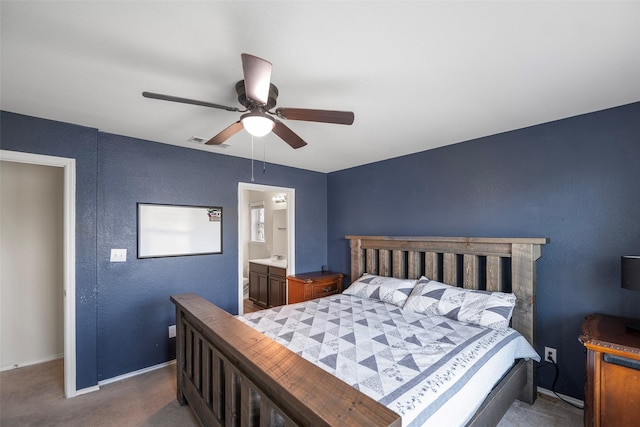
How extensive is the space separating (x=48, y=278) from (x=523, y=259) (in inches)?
197

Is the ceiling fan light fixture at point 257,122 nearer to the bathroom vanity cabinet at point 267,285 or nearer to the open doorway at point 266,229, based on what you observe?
the open doorway at point 266,229

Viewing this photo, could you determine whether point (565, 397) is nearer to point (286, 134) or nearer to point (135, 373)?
point (286, 134)

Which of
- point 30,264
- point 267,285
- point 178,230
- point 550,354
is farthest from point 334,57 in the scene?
point 30,264

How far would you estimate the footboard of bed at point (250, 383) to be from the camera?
951 mm

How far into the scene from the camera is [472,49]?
1484 millimetres

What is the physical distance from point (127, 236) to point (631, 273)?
4091 mm

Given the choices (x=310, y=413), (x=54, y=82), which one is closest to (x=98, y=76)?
(x=54, y=82)

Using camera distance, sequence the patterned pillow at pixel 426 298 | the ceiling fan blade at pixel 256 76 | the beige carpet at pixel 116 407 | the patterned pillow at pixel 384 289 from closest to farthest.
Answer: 1. the ceiling fan blade at pixel 256 76
2. the beige carpet at pixel 116 407
3. the patterned pillow at pixel 426 298
4. the patterned pillow at pixel 384 289

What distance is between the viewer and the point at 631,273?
1806mm

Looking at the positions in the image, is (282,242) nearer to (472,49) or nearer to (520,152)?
(520,152)

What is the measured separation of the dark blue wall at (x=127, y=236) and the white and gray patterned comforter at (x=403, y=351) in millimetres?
1197

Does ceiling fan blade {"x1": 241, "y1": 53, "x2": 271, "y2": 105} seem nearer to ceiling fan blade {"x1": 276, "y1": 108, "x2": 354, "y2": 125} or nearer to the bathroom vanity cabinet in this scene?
ceiling fan blade {"x1": 276, "y1": 108, "x2": 354, "y2": 125}

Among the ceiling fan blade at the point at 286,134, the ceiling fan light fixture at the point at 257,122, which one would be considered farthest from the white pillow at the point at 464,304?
the ceiling fan light fixture at the point at 257,122

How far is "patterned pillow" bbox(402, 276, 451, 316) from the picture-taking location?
260 cm
